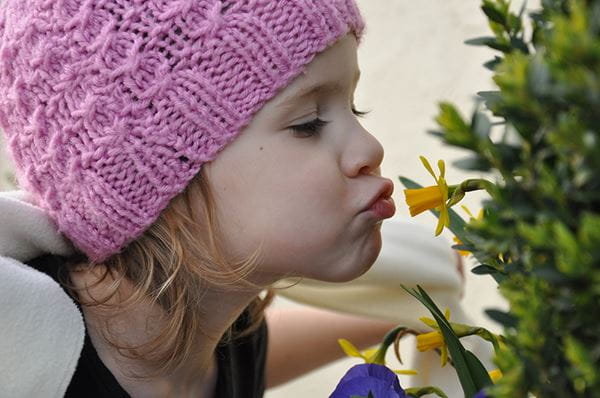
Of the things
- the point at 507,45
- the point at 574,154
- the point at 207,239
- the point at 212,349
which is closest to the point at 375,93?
the point at 212,349

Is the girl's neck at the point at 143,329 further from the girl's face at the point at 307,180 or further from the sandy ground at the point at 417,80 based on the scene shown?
the sandy ground at the point at 417,80

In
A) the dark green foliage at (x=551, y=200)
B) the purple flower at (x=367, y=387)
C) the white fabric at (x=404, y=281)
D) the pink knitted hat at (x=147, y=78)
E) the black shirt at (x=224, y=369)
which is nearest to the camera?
the dark green foliage at (x=551, y=200)

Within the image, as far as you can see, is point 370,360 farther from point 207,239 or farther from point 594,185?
point 594,185

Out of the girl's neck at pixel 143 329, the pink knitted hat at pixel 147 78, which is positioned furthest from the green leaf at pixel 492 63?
the girl's neck at pixel 143 329

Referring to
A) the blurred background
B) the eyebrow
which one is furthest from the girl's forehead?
the blurred background

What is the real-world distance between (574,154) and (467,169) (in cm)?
5

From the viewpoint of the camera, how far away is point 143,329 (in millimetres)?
999

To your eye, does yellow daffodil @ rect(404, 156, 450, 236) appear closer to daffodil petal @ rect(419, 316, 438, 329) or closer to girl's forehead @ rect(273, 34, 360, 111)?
daffodil petal @ rect(419, 316, 438, 329)

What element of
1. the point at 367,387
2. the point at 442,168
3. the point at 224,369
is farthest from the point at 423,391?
the point at 224,369

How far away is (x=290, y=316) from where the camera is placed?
4.38ft

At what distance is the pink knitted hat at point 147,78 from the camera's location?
83cm

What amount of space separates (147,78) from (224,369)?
50 centimetres

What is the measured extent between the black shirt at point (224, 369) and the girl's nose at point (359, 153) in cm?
39

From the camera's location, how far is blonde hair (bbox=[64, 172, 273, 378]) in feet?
2.96
